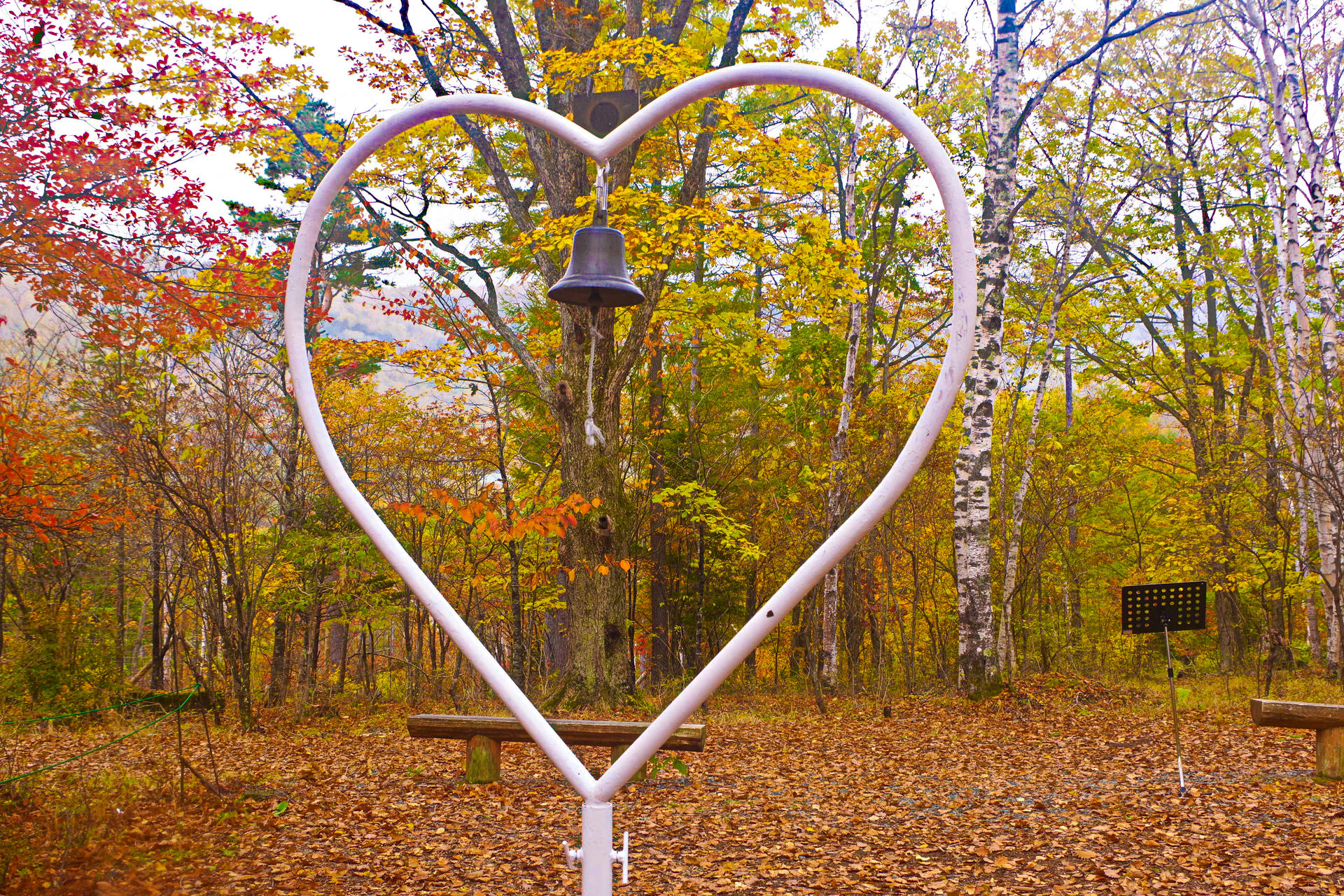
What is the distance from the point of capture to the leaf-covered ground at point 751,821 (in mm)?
4609

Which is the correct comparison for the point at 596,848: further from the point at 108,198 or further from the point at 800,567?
the point at 108,198

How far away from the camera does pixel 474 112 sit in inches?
91.7

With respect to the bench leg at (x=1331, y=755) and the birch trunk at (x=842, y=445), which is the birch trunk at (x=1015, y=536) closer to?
the birch trunk at (x=842, y=445)

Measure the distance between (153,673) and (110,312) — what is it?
8237 mm

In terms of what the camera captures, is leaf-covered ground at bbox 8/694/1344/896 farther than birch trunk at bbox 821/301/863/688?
No

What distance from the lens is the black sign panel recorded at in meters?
6.67

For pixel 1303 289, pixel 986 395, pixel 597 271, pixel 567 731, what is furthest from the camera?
pixel 1303 289

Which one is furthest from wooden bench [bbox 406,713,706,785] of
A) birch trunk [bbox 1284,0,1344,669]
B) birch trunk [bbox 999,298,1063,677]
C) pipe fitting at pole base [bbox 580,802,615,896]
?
birch trunk [bbox 1284,0,1344,669]

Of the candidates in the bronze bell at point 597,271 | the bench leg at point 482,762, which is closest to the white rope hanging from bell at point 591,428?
the bench leg at point 482,762

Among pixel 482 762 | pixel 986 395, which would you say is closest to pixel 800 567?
pixel 482 762

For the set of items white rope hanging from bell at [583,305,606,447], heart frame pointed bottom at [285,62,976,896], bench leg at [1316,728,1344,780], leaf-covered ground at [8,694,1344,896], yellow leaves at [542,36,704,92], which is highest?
yellow leaves at [542,36,704,92]

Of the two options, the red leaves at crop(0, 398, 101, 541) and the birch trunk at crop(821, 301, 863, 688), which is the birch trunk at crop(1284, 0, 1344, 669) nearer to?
the birch trunk at crop(821, 301, 863, 688)

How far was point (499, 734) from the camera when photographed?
6668mm

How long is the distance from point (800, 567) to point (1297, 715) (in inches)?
251
